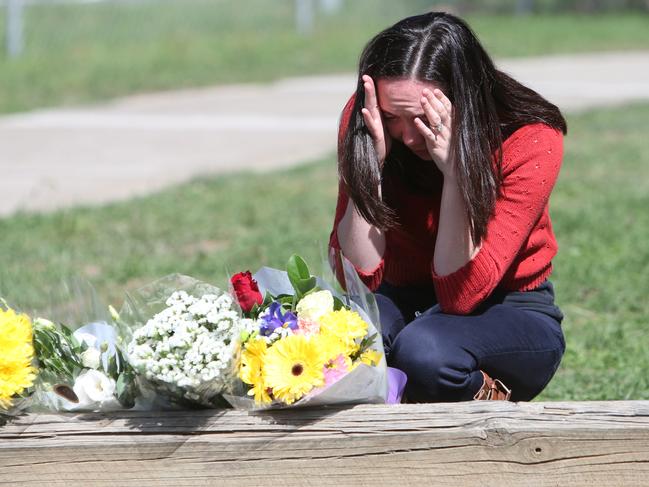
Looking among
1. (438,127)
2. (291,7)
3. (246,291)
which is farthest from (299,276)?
(291,7)

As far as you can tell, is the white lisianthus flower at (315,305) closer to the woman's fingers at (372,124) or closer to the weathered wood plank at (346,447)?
the weathered wood plank at (346,447)

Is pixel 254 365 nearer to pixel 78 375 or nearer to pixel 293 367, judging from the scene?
pixel 293 367

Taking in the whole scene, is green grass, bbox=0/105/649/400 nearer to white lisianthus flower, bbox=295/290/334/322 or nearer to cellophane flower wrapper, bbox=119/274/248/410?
white lisianthus flower, bbox=295/290/334/322

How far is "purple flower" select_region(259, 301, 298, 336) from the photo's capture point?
2.53 meters

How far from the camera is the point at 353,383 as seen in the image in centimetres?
241

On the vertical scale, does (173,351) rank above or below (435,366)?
above

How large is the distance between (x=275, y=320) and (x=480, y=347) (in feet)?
1.95

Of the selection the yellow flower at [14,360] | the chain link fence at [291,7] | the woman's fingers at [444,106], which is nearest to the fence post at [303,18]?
the chain link fence at [291,7]

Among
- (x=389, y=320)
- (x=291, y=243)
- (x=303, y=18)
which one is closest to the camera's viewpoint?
(x=389, y=320)

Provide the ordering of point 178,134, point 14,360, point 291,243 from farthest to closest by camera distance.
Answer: point 178,134, point 291,243, point 14,360

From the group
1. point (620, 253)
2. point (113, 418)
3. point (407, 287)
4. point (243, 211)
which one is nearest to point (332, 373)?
point (113, 418)

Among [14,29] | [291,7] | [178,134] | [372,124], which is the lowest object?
[178,134]

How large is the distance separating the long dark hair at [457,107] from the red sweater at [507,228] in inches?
1.5

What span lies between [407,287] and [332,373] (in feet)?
2.91
